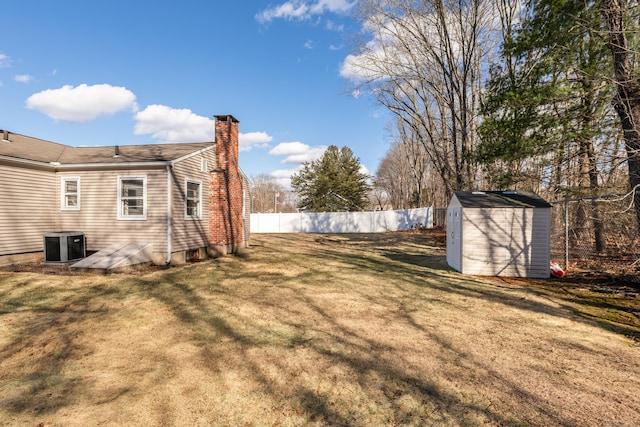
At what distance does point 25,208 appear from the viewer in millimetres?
10195

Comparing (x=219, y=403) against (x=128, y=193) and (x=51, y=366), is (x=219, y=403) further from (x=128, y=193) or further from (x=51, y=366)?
(x=128, y=193)

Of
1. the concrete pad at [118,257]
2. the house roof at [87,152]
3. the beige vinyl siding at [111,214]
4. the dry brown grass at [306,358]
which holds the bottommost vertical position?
the dry brown grass at [306,358]

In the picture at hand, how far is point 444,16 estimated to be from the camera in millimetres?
16703

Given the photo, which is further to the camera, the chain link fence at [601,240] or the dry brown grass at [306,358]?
the chain link fence at [601,240]

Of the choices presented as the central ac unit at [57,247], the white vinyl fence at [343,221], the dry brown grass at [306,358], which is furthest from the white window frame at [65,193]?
the white vinyl fence at [343,221]

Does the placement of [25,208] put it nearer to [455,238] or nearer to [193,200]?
[193,200]

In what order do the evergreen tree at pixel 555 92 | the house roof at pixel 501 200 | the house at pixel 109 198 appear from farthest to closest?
the house at pixel 109 198 → the house roof at pixel 501 200 → the evergreen tree at pixel 555 92

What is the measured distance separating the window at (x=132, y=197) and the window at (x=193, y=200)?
1442mm

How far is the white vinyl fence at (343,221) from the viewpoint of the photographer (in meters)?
28.7

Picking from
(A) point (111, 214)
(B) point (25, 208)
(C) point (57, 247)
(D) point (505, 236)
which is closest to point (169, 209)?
(A) point (111, 214)

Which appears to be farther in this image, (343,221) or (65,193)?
(343,221)

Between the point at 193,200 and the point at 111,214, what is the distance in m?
2.71

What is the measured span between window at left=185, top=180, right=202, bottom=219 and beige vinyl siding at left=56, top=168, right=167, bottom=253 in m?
1.16

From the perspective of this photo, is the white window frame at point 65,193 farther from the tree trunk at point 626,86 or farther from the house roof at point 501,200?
the tree trunk at point 626,86
